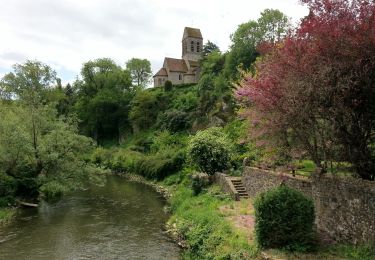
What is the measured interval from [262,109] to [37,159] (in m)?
19.5

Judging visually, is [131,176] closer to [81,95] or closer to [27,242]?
[27,242]

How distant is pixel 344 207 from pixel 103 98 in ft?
203

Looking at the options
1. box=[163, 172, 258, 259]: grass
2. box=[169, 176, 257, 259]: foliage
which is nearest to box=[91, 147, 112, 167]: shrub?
box=[163, 172, 258, 259]: grass

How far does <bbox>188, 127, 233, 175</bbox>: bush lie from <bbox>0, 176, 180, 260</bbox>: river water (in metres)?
4.31

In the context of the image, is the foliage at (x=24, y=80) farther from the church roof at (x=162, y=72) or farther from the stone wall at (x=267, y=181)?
the stone wall at (x=267, y=181)

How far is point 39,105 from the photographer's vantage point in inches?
1166

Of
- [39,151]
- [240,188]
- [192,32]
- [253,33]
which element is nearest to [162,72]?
[192,32]

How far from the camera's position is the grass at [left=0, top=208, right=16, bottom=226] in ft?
73.4

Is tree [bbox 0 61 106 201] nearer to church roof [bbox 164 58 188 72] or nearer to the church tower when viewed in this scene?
church roof [bbox 164 58 188 72]

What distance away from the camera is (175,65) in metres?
81.5

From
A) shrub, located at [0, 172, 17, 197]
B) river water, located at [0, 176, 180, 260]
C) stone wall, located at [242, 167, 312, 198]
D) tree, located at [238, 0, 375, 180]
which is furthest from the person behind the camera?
shrub, located at [0, 172, 17, 197]

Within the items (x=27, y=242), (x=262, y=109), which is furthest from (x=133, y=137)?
(x=262, y=109)

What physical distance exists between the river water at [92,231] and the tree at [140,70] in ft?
197

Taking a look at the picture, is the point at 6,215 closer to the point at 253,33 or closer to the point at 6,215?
the point at 6,215
